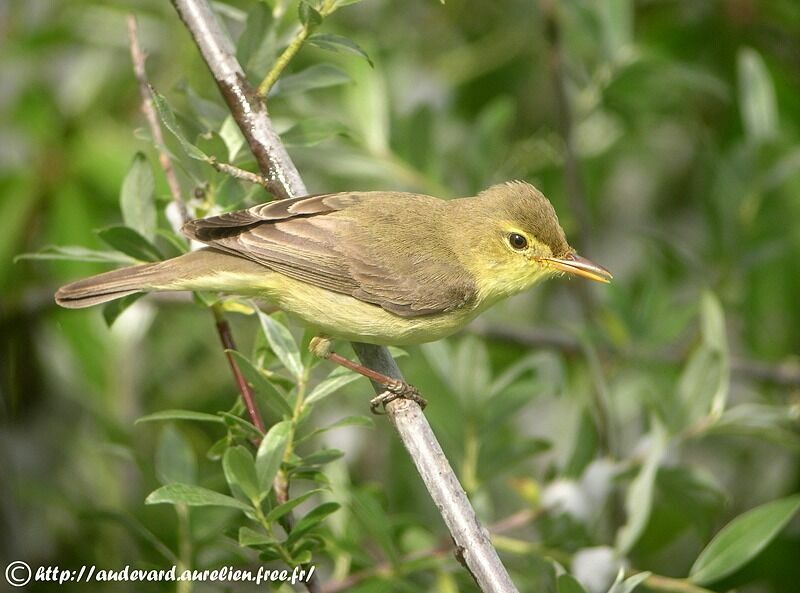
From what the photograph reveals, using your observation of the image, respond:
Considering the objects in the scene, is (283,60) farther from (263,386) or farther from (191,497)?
(191,497)

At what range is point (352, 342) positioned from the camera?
335cm

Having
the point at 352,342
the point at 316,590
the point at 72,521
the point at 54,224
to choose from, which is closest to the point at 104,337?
the point at 54,224

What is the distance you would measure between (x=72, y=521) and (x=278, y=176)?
2249mm

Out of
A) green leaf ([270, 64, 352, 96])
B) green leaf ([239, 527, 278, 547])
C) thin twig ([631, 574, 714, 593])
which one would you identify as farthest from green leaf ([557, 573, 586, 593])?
green leaf ([270, 64, 352, 96])

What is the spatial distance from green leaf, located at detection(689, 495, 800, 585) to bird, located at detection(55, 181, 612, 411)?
0.93 m

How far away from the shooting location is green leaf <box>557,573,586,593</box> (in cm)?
261

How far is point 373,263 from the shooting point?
354cm

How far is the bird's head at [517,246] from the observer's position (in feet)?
12.4

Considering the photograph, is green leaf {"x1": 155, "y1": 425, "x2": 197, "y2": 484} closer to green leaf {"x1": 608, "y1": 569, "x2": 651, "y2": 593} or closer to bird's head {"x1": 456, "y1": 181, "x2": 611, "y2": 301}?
bird's head {"x1": 456, "y1": 181, "x2": 611, "y2": 301}

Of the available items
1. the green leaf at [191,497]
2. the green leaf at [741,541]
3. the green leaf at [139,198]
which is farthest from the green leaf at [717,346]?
the green leaf at [139,198]

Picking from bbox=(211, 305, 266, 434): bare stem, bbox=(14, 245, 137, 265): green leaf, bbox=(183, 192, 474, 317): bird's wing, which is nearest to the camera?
bbox=(211, 305, 266, 434): bare stem

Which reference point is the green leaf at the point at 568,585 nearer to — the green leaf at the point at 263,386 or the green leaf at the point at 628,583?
the green leaf at the point at 628,583

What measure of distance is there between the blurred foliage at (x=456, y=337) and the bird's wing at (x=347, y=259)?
219 mm

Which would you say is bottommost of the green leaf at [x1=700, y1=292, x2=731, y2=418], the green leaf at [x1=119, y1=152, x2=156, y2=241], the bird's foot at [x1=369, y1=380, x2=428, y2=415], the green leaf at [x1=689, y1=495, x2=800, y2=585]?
the green leaf at [x1=689, y1=495, x2=800, y2=585]
